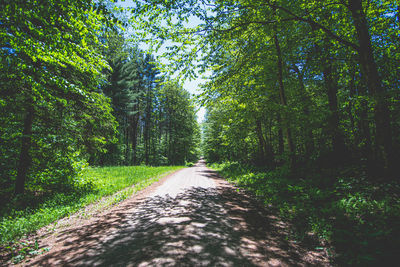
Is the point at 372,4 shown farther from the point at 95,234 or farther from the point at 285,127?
the point at 95,234

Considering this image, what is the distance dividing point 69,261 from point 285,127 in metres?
7.93

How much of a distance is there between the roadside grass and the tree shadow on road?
482mm

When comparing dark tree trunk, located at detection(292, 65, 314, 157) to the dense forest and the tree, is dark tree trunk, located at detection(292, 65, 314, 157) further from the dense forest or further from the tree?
the tree

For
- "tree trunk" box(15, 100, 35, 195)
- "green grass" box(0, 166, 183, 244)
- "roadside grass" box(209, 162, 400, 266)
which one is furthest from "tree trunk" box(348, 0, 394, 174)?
"tree trunk" box(15, 100, 35, 195)

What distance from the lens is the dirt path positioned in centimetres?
289

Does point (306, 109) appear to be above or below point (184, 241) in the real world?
above

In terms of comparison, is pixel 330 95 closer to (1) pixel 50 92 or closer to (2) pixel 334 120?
(2) pixel 334 120

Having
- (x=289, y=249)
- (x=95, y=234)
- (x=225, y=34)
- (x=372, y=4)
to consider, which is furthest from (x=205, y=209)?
(x=372, y=4)

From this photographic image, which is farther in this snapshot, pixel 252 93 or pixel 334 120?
pixel 252 93

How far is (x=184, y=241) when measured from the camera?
3463mm

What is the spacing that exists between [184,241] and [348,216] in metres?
4.03

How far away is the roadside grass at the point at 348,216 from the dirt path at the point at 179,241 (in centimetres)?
46

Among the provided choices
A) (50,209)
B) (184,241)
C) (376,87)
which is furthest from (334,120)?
(50,209)

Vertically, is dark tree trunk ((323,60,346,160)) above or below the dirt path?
above
